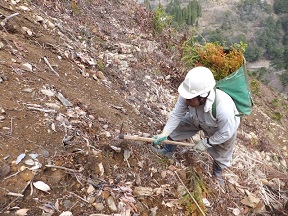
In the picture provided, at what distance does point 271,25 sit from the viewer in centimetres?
6638

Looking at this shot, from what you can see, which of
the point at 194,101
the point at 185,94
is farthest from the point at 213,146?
the point at 185,94

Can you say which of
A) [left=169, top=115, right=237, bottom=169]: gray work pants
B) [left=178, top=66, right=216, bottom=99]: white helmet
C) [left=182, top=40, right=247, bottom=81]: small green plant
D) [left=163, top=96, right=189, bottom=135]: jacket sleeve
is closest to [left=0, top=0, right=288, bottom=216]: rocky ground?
[left=169, top=115, right=237, bottom=169]: gray work pants

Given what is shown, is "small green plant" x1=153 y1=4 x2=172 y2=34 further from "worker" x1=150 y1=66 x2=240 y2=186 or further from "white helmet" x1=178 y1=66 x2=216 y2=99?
"white helmet" x1=178 y1=66 x2=216 y2=99

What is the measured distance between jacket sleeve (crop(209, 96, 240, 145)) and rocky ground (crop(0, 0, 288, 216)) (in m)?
0.66

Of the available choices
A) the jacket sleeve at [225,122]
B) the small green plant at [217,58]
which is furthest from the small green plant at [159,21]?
the jacket sleeve at [225,122]

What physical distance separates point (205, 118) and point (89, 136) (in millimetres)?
1384

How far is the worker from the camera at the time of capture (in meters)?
2.89

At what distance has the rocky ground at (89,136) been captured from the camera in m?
2.67

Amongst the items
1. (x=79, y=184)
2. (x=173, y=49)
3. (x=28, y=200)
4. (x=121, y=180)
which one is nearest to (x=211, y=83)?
(x=121, y=180)

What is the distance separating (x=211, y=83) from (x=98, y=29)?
387cm

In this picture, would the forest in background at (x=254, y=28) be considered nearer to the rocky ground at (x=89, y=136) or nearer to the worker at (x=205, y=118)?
the rocky ground at (x=89, y=136)

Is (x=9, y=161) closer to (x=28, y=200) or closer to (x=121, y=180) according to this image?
(x=28, y=200)

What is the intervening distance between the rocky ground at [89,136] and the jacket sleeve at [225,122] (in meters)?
0.66

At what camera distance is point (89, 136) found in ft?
10.6
